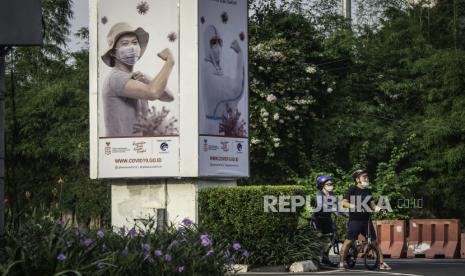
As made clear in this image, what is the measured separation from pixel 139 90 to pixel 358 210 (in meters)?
6.20

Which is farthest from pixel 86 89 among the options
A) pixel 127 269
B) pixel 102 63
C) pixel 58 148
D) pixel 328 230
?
pixel 127 269

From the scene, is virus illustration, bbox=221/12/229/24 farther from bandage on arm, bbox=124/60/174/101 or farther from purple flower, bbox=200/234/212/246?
purple flower, bbox=200/234/212/246

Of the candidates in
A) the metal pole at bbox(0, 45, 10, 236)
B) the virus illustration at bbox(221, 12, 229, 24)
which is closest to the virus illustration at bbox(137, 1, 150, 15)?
the virus illustration at bbox(221, 12, 229, 24)

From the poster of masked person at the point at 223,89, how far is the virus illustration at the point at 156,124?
0.61 m

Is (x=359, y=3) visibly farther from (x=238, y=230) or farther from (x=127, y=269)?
(x=127, y=269)

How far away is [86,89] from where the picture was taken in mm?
42250

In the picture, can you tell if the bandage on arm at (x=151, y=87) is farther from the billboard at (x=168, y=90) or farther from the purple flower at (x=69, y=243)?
the purple flower at (x=69, y=243)

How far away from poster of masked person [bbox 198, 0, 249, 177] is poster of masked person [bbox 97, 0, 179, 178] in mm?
593

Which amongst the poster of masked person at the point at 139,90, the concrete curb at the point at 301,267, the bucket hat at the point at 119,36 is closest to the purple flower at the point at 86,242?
the concrete curb at the point at 301,267

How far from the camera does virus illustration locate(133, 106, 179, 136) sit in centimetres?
2448

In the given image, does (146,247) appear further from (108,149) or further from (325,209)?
(108,149)

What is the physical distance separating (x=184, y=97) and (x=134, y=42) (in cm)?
174

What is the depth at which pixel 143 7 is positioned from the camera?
82.6ft

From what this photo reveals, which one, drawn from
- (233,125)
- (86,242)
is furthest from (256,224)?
(86,242)
